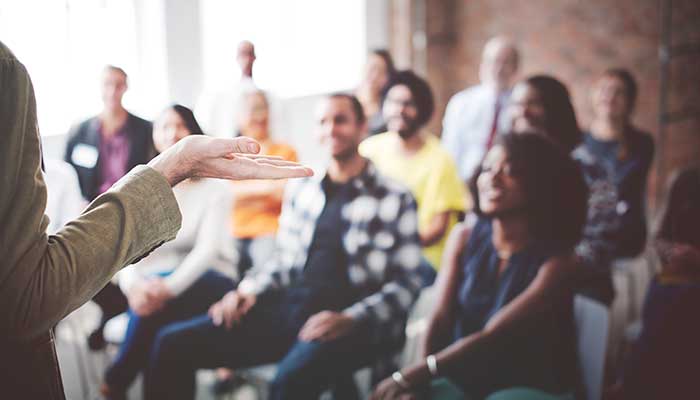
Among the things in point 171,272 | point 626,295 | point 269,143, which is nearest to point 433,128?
point 626,295

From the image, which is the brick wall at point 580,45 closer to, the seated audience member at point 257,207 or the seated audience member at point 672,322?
the seated audience member at point 672,322

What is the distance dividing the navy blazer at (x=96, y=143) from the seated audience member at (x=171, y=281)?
0.26 metres

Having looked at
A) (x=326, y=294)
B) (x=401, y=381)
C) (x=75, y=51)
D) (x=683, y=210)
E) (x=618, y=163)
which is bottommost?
(x=401, y=381)

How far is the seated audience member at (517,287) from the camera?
2076 millimetres

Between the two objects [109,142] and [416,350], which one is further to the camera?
[416,350]

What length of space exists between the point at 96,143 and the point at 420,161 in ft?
4.09

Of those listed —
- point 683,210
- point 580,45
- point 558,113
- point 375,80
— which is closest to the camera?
point 558,113

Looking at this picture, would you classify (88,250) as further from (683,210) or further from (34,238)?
(683,210)

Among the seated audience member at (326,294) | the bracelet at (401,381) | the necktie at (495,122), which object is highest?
the necktie at (495,122)

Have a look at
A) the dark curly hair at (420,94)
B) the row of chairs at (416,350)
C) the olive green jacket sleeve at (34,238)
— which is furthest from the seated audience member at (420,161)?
the olive green jacket sleeve at (34,238)

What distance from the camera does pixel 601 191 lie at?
2.84m

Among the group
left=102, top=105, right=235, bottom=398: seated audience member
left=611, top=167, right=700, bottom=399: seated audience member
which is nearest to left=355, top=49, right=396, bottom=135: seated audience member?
left=102, top=105, right=235, bottom=398: seated audience member

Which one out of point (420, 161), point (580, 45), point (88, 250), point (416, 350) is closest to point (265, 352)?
point (416, 350)

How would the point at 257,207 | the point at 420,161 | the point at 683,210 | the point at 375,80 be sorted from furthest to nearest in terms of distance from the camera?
the point at 375,80
the point at 420,161
the point at 683,210
the point at 257,207
